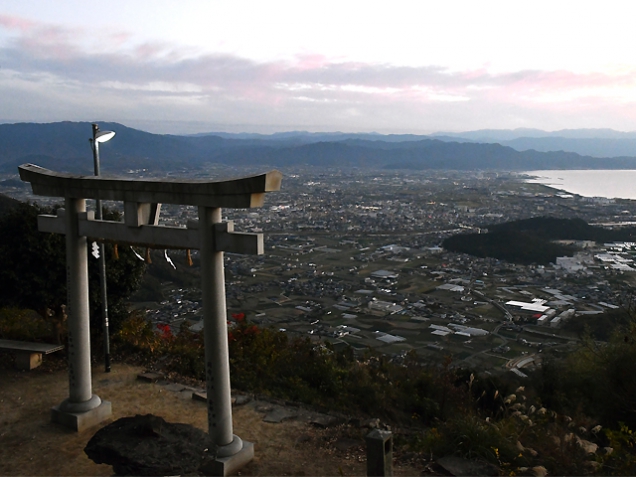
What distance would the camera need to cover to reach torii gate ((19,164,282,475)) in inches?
190

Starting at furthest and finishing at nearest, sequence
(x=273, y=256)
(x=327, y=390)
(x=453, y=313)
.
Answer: (x=273, y=256)
(x=453, y=313)
(x=327, y=390)

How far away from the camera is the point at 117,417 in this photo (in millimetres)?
6438

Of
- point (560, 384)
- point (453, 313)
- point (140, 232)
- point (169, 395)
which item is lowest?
point (453, 313)

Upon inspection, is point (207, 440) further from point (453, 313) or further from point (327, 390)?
point (453, 313)

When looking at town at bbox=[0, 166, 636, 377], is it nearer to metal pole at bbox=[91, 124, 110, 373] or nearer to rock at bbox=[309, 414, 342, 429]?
metal pole at bbox=[91, 124, 110, 373]

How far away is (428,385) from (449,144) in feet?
555

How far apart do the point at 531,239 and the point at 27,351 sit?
124 feet

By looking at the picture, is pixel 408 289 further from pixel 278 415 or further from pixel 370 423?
pixel 370 423

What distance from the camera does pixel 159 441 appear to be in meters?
4.64

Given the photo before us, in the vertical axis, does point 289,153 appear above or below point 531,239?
above

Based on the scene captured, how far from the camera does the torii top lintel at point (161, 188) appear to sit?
460 centimetres

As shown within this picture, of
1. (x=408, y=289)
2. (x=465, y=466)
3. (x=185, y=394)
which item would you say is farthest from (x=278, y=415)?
(x=408, y=289)

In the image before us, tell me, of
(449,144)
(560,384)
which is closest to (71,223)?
(560,384)

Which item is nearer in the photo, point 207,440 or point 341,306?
point 207,440
